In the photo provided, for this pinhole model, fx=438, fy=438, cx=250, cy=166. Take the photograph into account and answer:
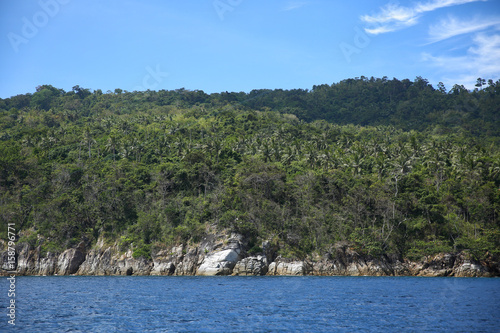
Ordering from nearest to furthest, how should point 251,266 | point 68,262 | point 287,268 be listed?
point 251,266
point 287,268
point 68,262

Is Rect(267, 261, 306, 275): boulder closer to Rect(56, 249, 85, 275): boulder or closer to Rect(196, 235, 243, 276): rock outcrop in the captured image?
Rect(196, 235, 243, 276): rock outcrop

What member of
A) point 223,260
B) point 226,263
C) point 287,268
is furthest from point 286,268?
point 223,260

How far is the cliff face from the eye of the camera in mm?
63156

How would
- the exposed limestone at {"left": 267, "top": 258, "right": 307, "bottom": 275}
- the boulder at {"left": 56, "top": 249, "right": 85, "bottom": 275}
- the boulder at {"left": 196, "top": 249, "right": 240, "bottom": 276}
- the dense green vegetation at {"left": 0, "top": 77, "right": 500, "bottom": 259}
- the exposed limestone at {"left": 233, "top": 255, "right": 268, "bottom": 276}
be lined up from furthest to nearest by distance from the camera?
the boulder at {"left": 56, "top": 249, "right": 85, "bottom": 275} → the dense green vegetation at {"left": 0, "top": 77, "right": 500, "bottom": 259} → the exposed limestone at {"left": 233, "top": 255, "right": 268, "bottom": 276} → the boulder at {"left": 196, "top": 249, "right": 240, "bottom": 276} → the exposed limestone at {"left": 267, "top": 258, "right": 307, "bottom": 275}

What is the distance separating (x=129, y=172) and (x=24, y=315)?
54555 millimetres

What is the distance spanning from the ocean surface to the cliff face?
18.7 m

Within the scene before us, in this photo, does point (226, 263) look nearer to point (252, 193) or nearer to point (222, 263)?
point (222, 263)

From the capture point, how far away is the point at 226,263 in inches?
2484

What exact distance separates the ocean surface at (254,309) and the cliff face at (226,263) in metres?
18.7

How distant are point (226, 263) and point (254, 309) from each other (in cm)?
3326

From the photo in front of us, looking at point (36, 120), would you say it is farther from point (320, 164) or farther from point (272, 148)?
point (320, 164)

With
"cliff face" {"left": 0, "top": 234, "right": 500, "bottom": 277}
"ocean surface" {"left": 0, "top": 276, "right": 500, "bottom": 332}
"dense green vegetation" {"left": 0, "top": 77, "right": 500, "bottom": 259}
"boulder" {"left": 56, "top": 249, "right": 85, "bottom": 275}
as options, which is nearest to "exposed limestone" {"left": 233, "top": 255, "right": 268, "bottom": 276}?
"cliff face" {"left": 0, "top": 234, "right": 500, "bottom": 277}

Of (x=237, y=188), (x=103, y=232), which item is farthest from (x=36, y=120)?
(x=237, y=188)

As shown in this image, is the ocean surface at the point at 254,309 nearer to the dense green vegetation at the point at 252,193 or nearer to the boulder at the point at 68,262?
the dense green vegetation at the point at 252,193
